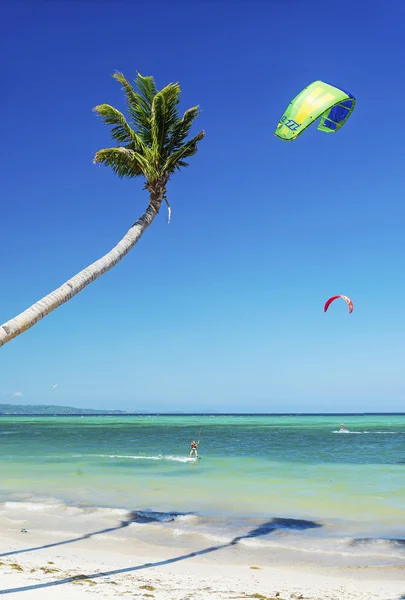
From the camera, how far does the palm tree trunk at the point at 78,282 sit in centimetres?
746

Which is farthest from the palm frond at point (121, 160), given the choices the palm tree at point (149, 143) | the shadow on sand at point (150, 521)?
the shadow on sand at point (150, 521)

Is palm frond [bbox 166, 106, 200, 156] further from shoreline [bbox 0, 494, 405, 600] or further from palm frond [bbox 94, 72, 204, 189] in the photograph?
shoreline [bbox 0, 494, 405, 600]

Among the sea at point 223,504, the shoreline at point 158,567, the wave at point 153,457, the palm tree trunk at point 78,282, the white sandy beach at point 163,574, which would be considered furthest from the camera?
the wave at point 153,457

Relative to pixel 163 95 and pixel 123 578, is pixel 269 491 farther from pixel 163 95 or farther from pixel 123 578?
pixel 163 95

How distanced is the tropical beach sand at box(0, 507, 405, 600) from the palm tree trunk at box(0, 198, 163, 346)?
155 inches

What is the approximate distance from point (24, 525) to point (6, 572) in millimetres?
5322

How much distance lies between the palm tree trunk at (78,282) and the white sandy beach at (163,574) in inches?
154

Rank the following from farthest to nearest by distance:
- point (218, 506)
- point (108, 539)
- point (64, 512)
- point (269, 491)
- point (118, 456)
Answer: point (118, 456) < point (269, 491) < point (218, 506) < point (64, 512) < point (108, 539)

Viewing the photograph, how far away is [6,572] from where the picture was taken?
9.46 metres

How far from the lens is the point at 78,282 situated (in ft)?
28.9

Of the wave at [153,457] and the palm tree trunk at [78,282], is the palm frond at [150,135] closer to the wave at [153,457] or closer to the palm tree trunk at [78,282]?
the palm tree trunk at [78,282]

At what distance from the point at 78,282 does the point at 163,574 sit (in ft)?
18.2

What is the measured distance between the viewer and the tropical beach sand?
872 centimetres

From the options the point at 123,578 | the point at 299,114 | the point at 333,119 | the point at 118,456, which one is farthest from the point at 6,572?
the point at 118,456
